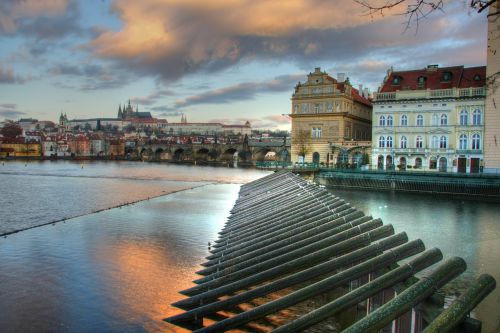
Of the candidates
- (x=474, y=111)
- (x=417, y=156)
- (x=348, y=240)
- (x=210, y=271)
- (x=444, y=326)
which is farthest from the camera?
(x=417, y=156)

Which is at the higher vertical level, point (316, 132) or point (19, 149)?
point (316, 132)

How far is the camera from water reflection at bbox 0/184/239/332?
9.99 m

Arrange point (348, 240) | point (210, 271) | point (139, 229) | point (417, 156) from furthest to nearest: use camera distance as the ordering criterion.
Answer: point (417, 156) → point (139, 229) → point (210, 271) → point (348, 240)

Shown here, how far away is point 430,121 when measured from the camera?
54281 mm

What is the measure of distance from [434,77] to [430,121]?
→ 6103 millimetres

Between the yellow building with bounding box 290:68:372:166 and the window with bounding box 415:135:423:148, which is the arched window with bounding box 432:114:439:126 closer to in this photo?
the window with bounding box 415:135:423:148

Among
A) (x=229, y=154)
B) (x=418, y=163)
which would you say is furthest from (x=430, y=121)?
(x=229, y=154)

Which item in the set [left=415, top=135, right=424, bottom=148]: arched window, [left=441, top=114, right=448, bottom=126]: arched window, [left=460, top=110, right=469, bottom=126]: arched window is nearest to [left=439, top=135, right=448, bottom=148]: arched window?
[left=441, top=114, right=448, bottom=126]: arched window

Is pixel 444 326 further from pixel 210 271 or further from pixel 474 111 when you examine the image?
pixel 474 111

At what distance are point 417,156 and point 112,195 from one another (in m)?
36.3

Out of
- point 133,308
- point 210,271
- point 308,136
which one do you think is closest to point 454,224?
point 210,271

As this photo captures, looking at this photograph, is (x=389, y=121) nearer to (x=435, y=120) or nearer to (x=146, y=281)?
(x=435, y=120)

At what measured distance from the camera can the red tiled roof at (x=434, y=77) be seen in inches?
2122

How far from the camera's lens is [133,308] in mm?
10672
